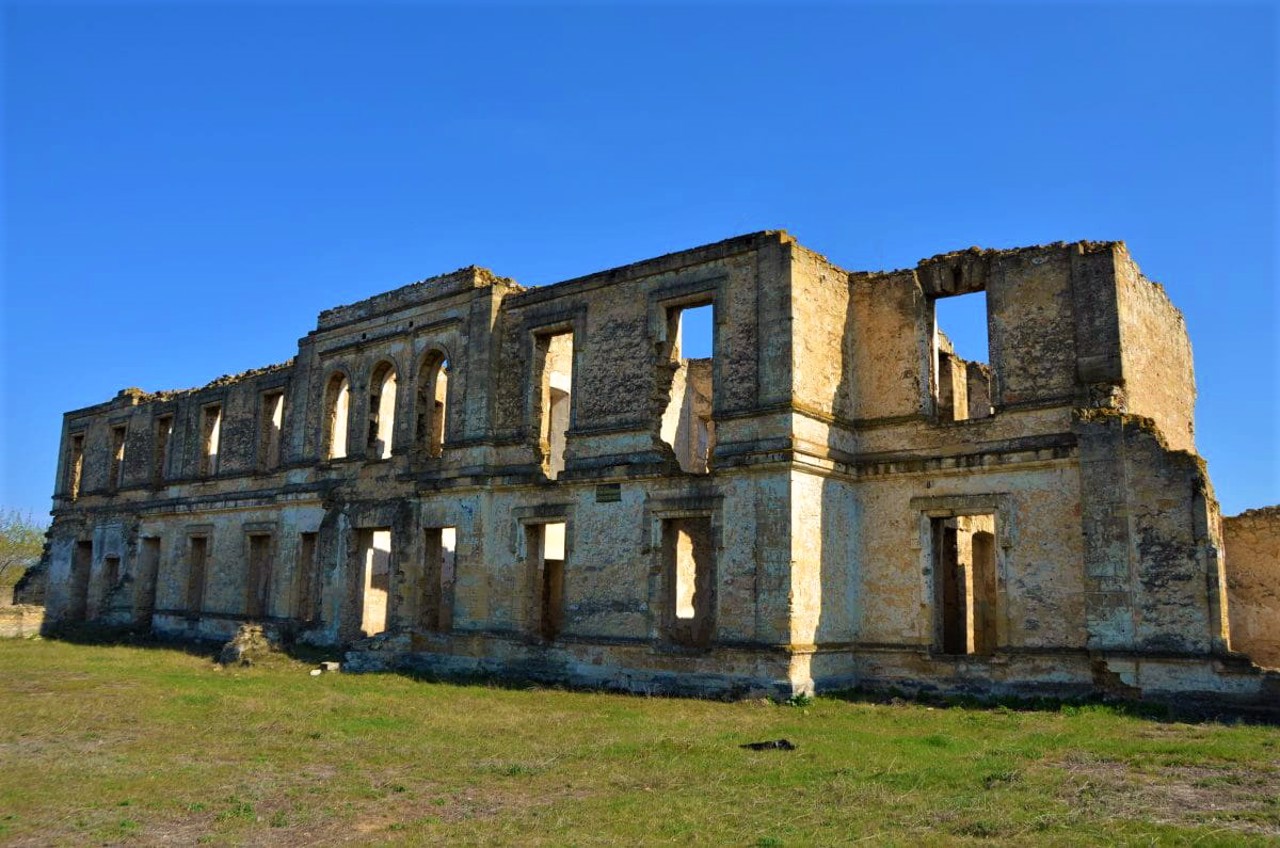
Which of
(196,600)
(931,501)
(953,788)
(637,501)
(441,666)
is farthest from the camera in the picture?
(196,600)

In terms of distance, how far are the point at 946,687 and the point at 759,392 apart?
16.4 feet

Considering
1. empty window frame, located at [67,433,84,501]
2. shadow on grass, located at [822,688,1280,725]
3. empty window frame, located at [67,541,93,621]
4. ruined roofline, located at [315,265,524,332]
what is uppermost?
ruined roofline, located at [315,265,524,332]

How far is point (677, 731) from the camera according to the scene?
37.7ft

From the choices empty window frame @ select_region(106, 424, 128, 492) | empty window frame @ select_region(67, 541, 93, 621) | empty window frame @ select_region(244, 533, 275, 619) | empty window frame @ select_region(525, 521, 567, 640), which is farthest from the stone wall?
empty window frame @ select_region(525, 521, 567, 640)

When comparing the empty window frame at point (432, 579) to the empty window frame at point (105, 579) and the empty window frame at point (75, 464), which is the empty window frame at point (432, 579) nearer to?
the empty window frame at point (105, 579)

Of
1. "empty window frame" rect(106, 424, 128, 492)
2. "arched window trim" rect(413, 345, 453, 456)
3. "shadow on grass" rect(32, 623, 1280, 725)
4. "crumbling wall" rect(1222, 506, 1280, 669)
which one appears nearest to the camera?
"shadow on grass" rect(32, 623, 1280, 725)

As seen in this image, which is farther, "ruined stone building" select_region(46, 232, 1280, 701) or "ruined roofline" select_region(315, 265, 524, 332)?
"ruined roofline" select_region(315, 265, 524, 332)

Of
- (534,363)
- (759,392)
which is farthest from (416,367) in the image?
(759,392)

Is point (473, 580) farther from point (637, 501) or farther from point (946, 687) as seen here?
point (946, 687)

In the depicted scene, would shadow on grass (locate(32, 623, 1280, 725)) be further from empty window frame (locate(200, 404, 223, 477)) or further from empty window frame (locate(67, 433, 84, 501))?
empty window frame (locate(67, 433, 84, 501))

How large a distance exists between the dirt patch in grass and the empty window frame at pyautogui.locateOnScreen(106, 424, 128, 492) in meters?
→ 27.9

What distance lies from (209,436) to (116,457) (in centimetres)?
518

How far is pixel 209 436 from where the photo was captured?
1048 inches

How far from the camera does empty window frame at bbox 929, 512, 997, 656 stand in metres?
15.8
